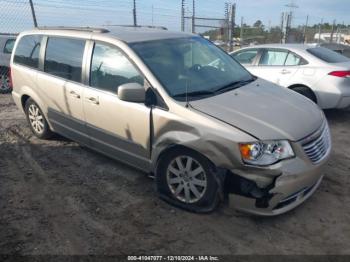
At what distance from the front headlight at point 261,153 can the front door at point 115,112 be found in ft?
3.73

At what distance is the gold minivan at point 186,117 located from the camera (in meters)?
3.32

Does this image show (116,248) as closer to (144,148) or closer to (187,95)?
(144,148)

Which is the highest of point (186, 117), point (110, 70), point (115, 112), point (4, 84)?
point (110, 70)

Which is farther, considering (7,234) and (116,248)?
(7,234)

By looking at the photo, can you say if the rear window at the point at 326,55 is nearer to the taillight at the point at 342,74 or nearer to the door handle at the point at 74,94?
the taillight at the point at 342,74

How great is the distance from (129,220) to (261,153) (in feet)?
4.83

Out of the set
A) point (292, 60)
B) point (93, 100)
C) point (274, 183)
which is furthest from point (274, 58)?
point (274, 183)

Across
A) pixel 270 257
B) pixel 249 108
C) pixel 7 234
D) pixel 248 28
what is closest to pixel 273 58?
pixel 249 108

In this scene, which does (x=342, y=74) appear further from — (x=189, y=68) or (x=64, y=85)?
(x=64, y=85)

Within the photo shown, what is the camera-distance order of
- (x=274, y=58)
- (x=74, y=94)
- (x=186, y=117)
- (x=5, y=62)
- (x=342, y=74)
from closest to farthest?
(x=186, y=117)
(x=74, y=94)
(x=342, y=74)
(x=274, y=58)
(x=5, y=62)

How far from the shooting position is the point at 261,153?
327cm

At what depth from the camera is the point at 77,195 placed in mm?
4184

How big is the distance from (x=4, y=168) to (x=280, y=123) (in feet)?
12.1

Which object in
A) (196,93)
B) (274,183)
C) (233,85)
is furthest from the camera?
(233,85)
